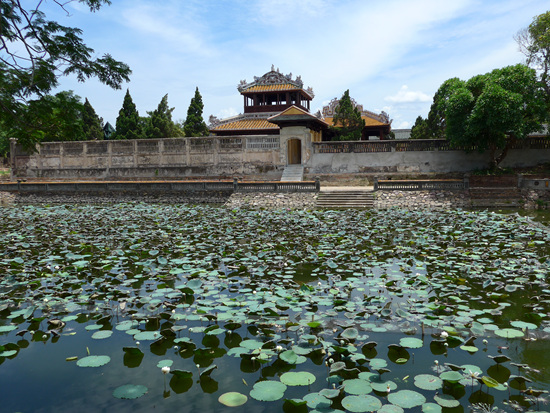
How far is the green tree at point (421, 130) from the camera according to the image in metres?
33.1

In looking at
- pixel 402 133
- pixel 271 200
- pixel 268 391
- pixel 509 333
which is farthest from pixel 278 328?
pixel 402 133

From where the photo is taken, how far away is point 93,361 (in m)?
3.45

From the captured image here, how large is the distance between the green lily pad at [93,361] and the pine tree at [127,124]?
32.7 meters

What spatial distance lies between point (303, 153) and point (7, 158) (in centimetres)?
3596

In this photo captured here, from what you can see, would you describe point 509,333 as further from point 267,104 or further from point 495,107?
point 267,104

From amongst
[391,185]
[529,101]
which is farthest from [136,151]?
[529,101]

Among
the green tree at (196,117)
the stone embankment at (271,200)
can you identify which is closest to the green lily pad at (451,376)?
the stone embankment at (271,200)

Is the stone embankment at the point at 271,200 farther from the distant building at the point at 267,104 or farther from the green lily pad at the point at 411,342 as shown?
the green lily pad at the point at 411,342

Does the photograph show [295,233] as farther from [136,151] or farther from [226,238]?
[136,151]

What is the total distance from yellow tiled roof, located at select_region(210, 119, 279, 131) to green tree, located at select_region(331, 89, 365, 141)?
4903mm

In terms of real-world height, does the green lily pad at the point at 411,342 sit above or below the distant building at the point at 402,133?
below

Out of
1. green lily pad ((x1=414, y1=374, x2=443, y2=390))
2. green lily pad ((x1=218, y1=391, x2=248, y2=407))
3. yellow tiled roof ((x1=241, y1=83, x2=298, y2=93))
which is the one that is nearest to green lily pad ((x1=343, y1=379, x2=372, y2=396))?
green lily pad ((x1=414, y1=374, x2=443, y2=390))

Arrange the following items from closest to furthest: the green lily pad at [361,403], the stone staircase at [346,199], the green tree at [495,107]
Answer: the green lily pad at [361,403], the green tree at [495,107], the stone staircase at [346,199]

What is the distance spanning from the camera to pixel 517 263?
6438 millimetres
